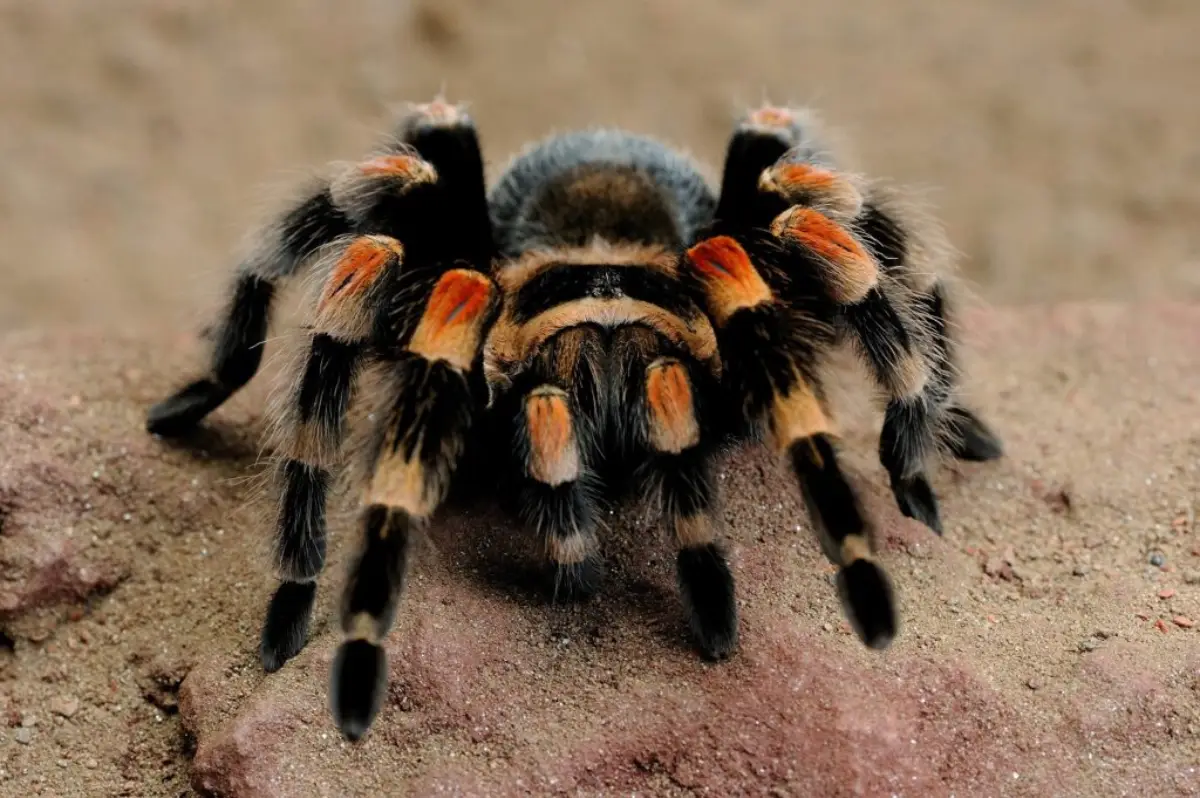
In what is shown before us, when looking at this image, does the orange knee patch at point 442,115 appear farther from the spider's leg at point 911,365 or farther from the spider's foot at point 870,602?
the spider's foot at point 870,602

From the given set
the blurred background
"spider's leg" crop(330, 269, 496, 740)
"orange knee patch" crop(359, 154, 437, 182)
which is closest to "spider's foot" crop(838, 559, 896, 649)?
"spider's leg" crop(330, 269, 496, 740)

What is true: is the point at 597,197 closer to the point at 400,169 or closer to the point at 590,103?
the point at 400,169

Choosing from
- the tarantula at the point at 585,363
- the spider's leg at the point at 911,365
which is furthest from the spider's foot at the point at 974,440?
the tarantula at the point at 585,363

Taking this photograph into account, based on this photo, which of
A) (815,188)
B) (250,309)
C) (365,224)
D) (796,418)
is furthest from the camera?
(250,309)

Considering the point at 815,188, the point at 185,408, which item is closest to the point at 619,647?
the point at 815,188

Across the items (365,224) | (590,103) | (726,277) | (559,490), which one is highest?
(726,277)

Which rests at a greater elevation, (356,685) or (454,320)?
(454,320)

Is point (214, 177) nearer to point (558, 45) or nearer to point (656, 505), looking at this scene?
point (558, 45)
